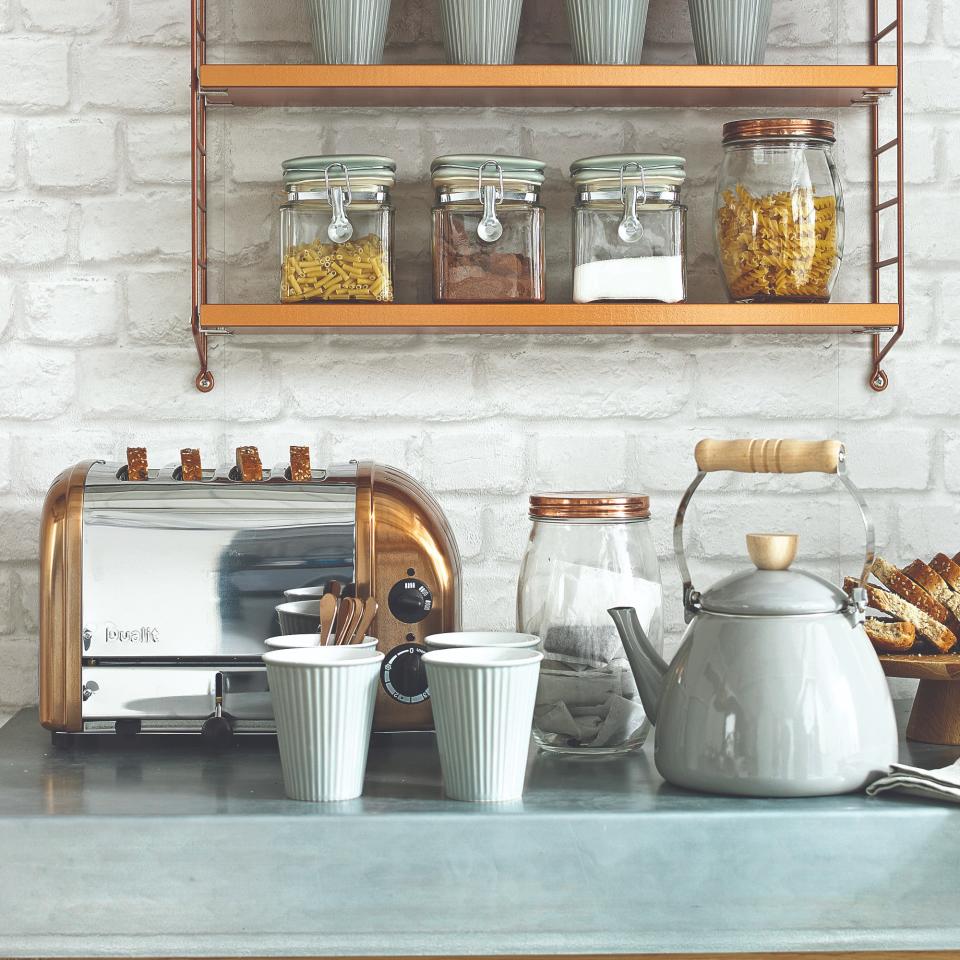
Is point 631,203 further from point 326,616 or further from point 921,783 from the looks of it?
point 921,783

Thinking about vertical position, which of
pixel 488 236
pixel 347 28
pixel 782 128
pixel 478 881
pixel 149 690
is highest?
pixel 347 28

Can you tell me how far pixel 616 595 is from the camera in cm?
117

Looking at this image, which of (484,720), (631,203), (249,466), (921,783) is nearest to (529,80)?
(631,203)

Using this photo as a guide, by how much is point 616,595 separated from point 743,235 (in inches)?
18.7

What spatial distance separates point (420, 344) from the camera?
59.9 inches

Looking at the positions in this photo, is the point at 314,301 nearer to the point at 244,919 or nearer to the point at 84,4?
the point at 84,4

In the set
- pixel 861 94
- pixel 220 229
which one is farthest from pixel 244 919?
pixel 861 94

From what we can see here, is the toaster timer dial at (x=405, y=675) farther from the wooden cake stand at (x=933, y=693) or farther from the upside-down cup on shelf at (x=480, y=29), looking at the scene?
the upside-down cup on shelf at (x=480, y=29)

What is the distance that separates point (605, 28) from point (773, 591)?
0.73m

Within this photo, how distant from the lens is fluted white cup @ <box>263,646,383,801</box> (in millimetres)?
998

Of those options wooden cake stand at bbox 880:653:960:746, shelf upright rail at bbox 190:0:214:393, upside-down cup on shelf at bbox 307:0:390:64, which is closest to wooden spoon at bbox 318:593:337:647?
shelf upright rail at bbox 190:0:214:393

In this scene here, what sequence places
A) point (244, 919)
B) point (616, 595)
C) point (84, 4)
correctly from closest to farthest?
point (244, 919) < point (616, 595) < point (84, 4)

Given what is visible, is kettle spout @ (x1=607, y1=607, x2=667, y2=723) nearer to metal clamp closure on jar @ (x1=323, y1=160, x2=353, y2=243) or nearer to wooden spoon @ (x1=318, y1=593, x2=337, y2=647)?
wooden spoon @ (x1=318, y1=593, x2=337, y2=647)

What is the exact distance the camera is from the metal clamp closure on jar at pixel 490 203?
1343 millimetres
